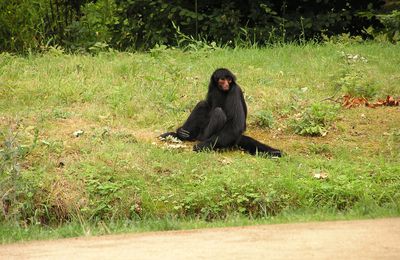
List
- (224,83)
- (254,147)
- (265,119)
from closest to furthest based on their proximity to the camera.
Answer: (254,147) < (224,83) < (265,119)

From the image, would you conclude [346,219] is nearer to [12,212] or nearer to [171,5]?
[12,212]

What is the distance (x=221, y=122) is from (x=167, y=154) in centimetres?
89

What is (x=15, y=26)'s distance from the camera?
58.5ft

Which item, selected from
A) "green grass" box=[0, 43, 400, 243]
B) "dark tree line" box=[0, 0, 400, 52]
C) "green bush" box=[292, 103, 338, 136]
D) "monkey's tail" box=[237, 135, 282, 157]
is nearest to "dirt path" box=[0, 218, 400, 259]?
"green grass" box=[0, 43, 400, 243]

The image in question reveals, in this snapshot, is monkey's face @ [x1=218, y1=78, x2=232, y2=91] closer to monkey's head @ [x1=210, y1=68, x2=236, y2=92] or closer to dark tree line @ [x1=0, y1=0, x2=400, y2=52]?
monkey's head @ [x1=210, y1=68, x2=236, y2=92]

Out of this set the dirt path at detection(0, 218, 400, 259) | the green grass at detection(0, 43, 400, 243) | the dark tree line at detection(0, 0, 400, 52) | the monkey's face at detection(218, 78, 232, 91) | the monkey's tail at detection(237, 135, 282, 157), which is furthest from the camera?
the dark tree line at detection(0, 0, 400, 52)

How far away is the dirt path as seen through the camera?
6.33 meters

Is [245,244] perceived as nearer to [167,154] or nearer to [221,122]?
[167,154]

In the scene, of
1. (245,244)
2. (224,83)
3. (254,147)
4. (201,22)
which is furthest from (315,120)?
(201,22)

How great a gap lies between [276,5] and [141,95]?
6428 mm

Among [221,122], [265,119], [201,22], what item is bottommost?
[265,119]

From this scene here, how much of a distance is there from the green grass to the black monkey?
21 cm

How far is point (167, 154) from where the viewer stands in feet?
34.3

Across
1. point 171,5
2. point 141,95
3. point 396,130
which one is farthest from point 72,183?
point 171,5
